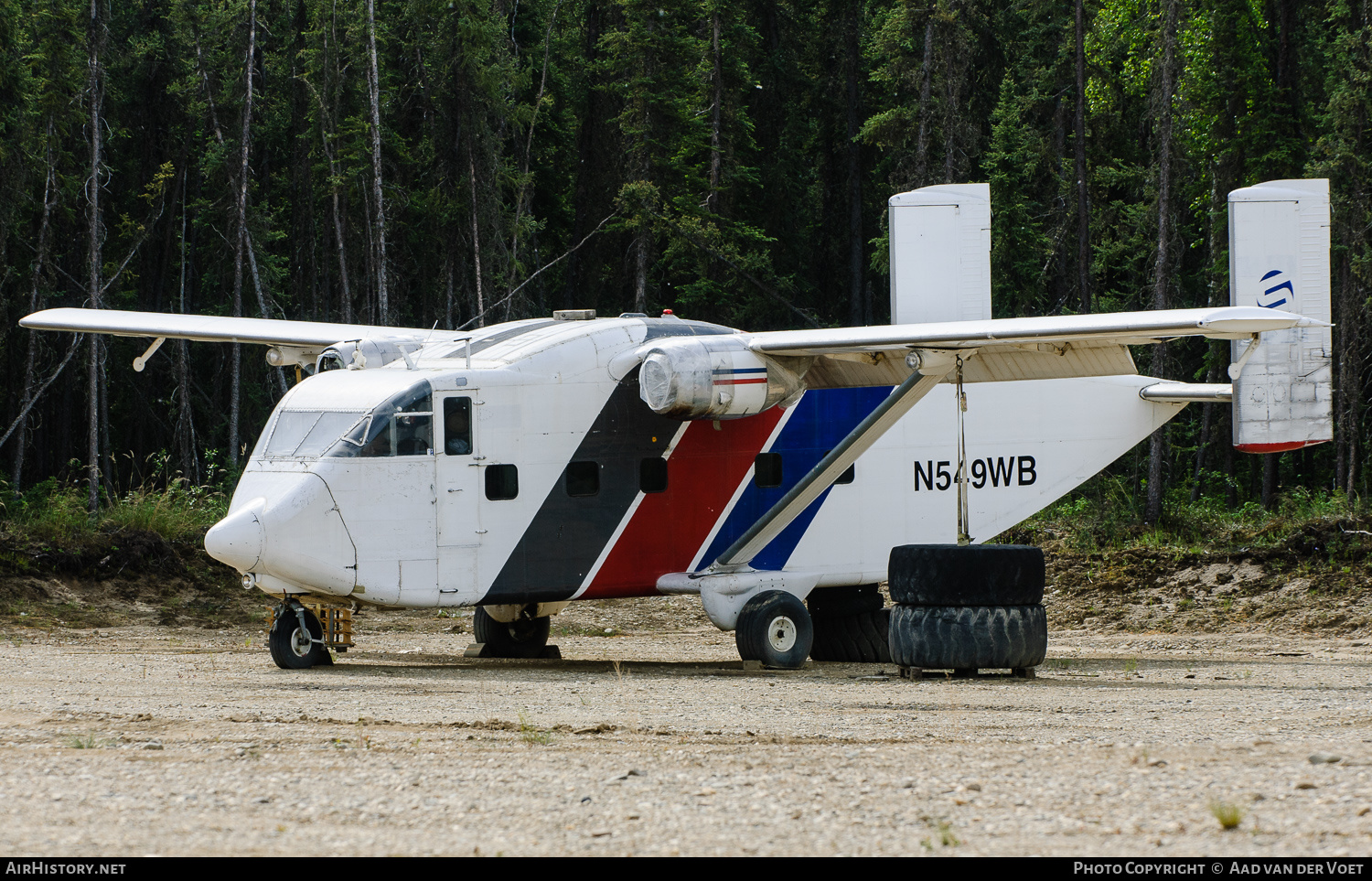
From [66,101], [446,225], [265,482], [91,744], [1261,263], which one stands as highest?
[66,101]

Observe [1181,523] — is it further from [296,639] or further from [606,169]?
[606,169]

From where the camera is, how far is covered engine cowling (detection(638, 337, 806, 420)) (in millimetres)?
14094

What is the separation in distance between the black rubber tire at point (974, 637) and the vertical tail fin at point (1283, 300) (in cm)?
288

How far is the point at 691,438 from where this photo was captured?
1525cm

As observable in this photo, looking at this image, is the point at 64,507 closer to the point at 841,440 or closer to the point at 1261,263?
the point at 841,440

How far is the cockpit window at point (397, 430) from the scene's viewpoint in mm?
13703

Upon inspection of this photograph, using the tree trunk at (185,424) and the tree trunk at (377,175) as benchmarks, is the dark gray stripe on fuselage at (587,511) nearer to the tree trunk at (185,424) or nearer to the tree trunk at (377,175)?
the tree trunk at (377,175)

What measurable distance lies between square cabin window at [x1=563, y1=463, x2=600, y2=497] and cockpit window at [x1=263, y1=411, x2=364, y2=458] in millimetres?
2189

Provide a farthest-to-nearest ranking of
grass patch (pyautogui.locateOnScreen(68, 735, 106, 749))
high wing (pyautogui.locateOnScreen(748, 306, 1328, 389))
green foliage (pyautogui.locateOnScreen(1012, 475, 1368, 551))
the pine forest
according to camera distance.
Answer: the pine forest, green foliage (pyautogui.locateOnScreen(1012, 475, 1368, 551)), high wing (pyautogui.locateOnScreen(748, 306, 1328, 389)), grass patch (pyautogui.locateOnScreen(68, 735, 106, 749))

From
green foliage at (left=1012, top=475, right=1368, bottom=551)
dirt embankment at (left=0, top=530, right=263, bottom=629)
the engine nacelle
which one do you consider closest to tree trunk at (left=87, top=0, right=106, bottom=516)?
dirt embankment at (left=0, top=530, right=263, bottom=629)

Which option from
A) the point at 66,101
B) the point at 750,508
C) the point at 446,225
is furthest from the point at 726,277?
the point at 750,508

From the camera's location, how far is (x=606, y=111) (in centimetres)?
4172

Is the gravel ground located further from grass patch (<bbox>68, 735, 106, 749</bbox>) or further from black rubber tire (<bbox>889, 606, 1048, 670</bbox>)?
black rubber tire (<bbox>889, 606, 1048, 670</bbox>)

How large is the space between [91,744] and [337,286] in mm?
32637
